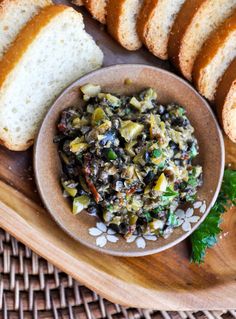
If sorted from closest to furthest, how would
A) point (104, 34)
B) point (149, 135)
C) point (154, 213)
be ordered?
point (149, 135) < point (154, 213) < point (104, 34)

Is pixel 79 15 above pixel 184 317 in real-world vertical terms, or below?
above

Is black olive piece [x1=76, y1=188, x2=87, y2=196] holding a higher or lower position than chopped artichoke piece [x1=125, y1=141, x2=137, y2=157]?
lower

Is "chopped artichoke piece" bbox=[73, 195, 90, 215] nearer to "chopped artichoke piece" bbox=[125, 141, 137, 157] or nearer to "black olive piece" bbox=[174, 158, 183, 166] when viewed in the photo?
"chopped artichoke piece" bbox=[125, 141, 137, 157]

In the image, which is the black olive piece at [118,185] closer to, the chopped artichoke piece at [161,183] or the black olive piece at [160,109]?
the chopped artichoke piece at [161,183]

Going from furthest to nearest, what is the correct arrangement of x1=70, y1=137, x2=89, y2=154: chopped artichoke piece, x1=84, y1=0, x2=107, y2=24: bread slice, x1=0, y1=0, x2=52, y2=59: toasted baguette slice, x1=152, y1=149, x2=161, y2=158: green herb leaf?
x1=84, y1=0, x2=107, y2=24: bread slice → x1=0, y1=0, x2=52, y2=59: toasted baguette slice → x1=70, y1=137, x2=89, y2=154: chopped artichoke piece → x1=152, y1=149, x2=161, y2=158: green herb leaf

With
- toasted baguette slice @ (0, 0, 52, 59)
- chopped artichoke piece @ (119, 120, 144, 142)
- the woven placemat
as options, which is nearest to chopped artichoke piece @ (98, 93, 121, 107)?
chopped artichoke piece @ (119, 120, 144, 142)

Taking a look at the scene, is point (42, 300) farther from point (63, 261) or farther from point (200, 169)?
point (200, 169)

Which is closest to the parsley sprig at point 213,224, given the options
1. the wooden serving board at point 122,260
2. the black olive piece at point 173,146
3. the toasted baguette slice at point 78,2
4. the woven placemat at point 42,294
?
the wooden serving board at point 122,260

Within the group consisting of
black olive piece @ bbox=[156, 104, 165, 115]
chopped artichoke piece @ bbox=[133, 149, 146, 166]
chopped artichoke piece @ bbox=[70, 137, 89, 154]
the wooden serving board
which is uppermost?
black olive piece @ bbox=[156, 104, 165, 115]

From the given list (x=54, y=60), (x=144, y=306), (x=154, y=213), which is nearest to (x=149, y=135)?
(x=154, y=213)
